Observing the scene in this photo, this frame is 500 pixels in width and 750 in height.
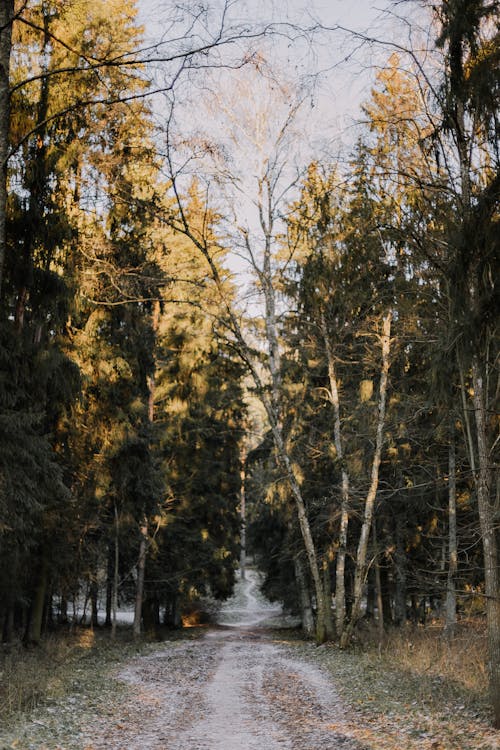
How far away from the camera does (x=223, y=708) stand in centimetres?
816

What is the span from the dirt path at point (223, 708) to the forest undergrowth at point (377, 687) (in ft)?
1.26

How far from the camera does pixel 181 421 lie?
21672mm

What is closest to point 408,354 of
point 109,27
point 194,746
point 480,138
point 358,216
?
point 358,216

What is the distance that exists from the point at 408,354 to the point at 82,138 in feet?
31.7

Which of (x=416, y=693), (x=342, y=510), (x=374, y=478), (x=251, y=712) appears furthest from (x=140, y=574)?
(x=416, y=693)

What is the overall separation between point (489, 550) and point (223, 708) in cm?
429

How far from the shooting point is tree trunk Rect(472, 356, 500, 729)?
21.7 ft

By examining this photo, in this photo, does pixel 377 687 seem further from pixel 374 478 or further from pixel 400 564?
pixel 400 564

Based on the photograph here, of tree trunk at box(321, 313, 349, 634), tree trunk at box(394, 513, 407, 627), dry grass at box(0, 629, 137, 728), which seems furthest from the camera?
tree trunk at box(394, 513, 407, 627)

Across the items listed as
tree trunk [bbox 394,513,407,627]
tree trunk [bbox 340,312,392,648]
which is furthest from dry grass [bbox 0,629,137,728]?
tree trunk [bbox 394,513,407,627]

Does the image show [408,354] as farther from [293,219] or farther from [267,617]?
[267,617]

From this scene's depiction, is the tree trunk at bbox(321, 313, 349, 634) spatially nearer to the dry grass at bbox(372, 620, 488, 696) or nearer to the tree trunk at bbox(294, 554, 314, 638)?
the dry grass at bbox(372, 620, 488, 696)

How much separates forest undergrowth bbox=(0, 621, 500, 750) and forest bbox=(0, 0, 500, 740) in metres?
0.76

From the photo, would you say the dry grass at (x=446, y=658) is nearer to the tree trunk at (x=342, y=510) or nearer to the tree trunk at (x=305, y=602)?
the tree trunk at (x=342, y=510)
